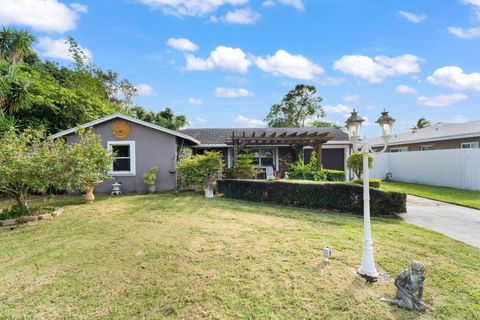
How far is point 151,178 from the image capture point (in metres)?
11.6

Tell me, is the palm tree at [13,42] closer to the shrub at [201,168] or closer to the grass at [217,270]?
the shrub at [201,168]

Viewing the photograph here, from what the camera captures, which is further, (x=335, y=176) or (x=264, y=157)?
(x=264, y=157)

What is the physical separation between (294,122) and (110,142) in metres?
27.4

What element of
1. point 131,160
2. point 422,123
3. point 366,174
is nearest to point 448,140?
point 366,174

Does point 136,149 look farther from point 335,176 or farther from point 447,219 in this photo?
point 447,219

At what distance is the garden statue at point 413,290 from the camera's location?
10.4ft

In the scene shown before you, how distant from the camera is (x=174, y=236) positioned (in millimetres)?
5457

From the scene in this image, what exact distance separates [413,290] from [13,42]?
17520 millimetres

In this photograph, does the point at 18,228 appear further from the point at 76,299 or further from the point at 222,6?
the point at 222,6

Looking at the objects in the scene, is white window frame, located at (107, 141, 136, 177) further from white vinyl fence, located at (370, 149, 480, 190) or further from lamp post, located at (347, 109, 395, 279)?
white vinyl fence, located at (370, 149, 480, 190)

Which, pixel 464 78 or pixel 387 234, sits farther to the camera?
pixel 464 78

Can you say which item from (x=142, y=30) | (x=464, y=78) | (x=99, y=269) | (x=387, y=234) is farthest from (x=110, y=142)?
(x=464, y=78)

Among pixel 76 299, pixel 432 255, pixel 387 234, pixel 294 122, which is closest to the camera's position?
pixel 76 299

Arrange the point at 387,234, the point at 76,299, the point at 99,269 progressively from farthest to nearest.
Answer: the point at 387,234 < the point at 99,269 < the point at 76,299
